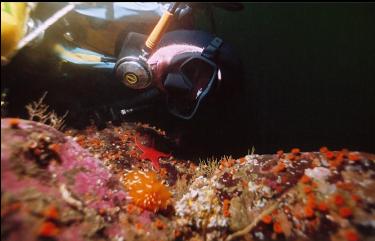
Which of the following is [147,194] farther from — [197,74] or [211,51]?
[211,51]

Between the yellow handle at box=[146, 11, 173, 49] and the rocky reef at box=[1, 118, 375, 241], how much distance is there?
160 cm

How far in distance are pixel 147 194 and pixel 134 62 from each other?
174cm

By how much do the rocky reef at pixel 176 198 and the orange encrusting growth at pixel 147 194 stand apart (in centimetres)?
1

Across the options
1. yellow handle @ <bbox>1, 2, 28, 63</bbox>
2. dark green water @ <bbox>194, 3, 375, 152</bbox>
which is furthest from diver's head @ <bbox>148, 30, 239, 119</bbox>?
dark green water @ <bbox>194, 3, 375, 152</bbox>

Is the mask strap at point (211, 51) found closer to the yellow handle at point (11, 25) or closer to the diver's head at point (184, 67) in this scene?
the diver's head at point (184, 67)

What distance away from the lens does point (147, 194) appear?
3328 mm

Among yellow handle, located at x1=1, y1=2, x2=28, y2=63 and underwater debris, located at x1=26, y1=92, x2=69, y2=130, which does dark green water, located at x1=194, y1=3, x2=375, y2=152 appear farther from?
yellow handle, located at x1=1, y1=2, x2=28, y2=63

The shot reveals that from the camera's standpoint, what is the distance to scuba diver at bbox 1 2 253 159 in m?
3.75

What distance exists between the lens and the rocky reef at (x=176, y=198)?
2.43 metres

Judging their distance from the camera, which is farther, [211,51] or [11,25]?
[211,51]

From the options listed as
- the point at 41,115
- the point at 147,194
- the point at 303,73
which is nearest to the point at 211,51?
the point at 147,194

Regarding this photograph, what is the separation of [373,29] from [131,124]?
359 inches

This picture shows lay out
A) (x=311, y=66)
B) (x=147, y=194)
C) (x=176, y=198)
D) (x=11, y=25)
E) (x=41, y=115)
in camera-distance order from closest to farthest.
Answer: (x=11, y=25) → (x=147, y=194) → (x=176, y=198) → (x=41, y=115) → (x=311, y=66)

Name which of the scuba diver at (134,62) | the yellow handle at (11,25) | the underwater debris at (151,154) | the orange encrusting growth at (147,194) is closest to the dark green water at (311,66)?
the underwater debris at (151,154)
